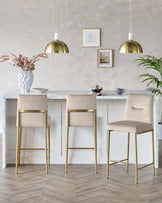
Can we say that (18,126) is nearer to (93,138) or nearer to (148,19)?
(93,138)

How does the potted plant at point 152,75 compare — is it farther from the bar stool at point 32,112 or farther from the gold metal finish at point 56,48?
the bar stool at point 32,112

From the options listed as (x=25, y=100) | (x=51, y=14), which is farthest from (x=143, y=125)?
(x=51, y=14)

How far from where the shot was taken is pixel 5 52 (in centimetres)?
736

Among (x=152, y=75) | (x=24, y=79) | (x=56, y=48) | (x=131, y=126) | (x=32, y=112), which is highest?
(x=56, y=48)

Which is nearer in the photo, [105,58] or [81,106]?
[81,106]

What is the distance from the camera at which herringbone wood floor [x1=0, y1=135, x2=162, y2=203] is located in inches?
147

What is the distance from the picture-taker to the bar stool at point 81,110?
15.0 ft

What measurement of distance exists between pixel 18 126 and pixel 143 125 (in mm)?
1615

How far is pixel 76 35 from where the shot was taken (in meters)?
7.29

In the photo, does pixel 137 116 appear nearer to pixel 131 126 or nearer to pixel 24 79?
pixel 131 126

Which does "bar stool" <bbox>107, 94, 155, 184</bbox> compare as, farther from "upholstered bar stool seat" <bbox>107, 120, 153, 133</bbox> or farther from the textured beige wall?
the textured beige wall

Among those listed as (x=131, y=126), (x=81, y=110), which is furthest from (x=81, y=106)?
(x=131, y=126)

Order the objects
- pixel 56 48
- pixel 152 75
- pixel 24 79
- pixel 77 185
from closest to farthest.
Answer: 1. pixel 77 185
2. pixel 56 48
3. pixel 24 79
4. pixel 152 75

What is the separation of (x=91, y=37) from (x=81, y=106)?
3036mm
